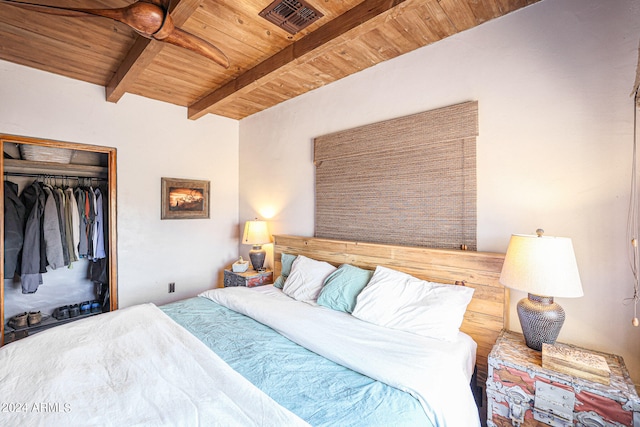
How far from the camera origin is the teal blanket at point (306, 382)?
1089mm

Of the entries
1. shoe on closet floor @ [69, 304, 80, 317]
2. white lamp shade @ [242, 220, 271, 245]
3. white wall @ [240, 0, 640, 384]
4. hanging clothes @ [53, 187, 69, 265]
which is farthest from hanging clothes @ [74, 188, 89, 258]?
white wall @ [240, 0, 640, 384]

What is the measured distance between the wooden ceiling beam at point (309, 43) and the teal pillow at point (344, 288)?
1700 mm

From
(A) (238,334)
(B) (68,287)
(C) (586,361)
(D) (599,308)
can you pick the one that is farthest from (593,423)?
(B) (68,287)

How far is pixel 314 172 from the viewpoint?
310cm

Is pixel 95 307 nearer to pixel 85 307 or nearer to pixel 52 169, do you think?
pixel 85 307

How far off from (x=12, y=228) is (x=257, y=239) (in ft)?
7.83

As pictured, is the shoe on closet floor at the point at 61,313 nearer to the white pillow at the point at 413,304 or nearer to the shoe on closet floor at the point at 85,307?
the shoe on closet floor at the point at 85,307

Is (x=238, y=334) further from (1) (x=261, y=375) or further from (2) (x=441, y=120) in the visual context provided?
(2) (x=441, y=120)

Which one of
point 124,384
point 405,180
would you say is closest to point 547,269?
point 405,180

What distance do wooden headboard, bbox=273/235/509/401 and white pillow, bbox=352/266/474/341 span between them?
10 centimetres

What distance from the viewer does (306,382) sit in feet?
4.24

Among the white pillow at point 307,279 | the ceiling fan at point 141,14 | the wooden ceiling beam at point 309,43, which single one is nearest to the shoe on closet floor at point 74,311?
the white pillow at point 307,279

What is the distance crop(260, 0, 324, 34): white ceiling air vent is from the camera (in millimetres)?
1803

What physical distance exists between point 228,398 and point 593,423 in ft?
5.06
